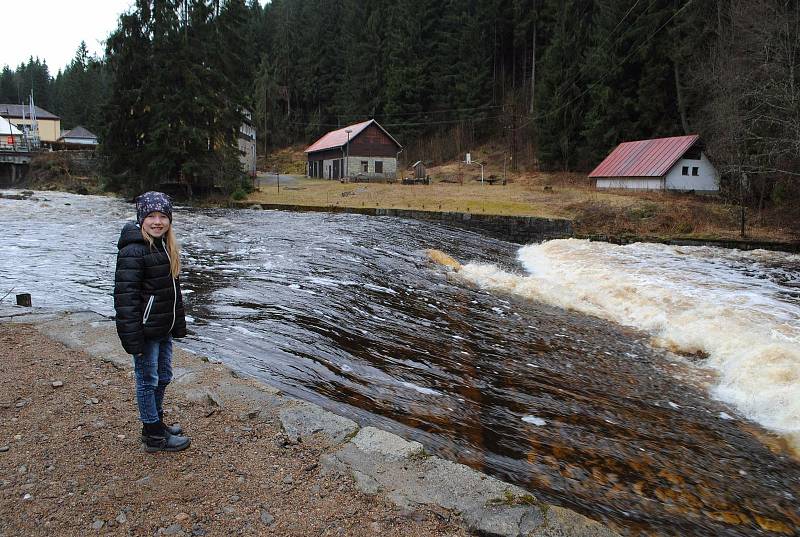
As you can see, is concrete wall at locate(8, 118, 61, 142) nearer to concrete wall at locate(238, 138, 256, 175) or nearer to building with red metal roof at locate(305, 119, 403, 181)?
concrete wall at locate(238, 138, 256, 175)

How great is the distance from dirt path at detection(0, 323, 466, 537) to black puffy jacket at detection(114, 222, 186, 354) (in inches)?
33.0

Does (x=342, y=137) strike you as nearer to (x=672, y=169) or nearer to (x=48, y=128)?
(x=672, y=169)

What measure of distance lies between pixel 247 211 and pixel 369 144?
78.2ft

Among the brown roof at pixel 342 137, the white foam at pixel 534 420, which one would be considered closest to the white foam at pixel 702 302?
the white foam at pixel 534 420

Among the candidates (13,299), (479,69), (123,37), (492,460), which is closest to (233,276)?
(13,299)

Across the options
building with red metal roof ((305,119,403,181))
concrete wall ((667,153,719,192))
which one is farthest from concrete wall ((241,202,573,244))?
building with red metal roof ((305,119,403,181))

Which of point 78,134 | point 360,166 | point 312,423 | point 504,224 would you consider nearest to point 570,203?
point 504,224

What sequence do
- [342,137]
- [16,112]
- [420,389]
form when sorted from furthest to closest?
[16,112]
[342,137]
[420,389]

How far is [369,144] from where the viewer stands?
169 ft

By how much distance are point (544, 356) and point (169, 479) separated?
208 inches

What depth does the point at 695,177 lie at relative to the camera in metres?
33.5

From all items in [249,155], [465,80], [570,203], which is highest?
[465,80]

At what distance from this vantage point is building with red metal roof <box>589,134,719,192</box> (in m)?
32.9

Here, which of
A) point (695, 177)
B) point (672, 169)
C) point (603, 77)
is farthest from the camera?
point (603, 77)
